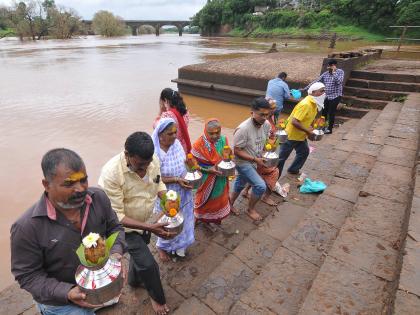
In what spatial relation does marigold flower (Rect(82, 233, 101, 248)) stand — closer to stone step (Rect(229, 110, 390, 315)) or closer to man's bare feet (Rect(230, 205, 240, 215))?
stone step (Rect(229, 110, 390, 315))

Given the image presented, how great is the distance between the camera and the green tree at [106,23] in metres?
63.0

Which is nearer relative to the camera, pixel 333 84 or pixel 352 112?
pixel 333 84

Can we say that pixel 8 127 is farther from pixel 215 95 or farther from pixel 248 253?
pixel 248 253

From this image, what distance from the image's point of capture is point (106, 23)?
6300 cm

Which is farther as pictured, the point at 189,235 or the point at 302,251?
the point at 189,235

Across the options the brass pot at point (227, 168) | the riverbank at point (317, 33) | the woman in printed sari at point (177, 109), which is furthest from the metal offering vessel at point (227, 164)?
the riverbank at point (317, 33)

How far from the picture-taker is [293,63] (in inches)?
461

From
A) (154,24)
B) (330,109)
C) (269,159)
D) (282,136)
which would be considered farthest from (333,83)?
(154,24)

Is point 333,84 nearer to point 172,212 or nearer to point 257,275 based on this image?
point 257,275

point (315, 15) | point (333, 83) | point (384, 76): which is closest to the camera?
point (333, 83)

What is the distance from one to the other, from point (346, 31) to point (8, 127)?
1575 inches

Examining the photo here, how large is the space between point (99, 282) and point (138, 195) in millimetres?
796

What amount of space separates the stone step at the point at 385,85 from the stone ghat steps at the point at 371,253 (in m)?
4.85

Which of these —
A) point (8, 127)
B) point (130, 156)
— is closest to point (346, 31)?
point (8, 127)
